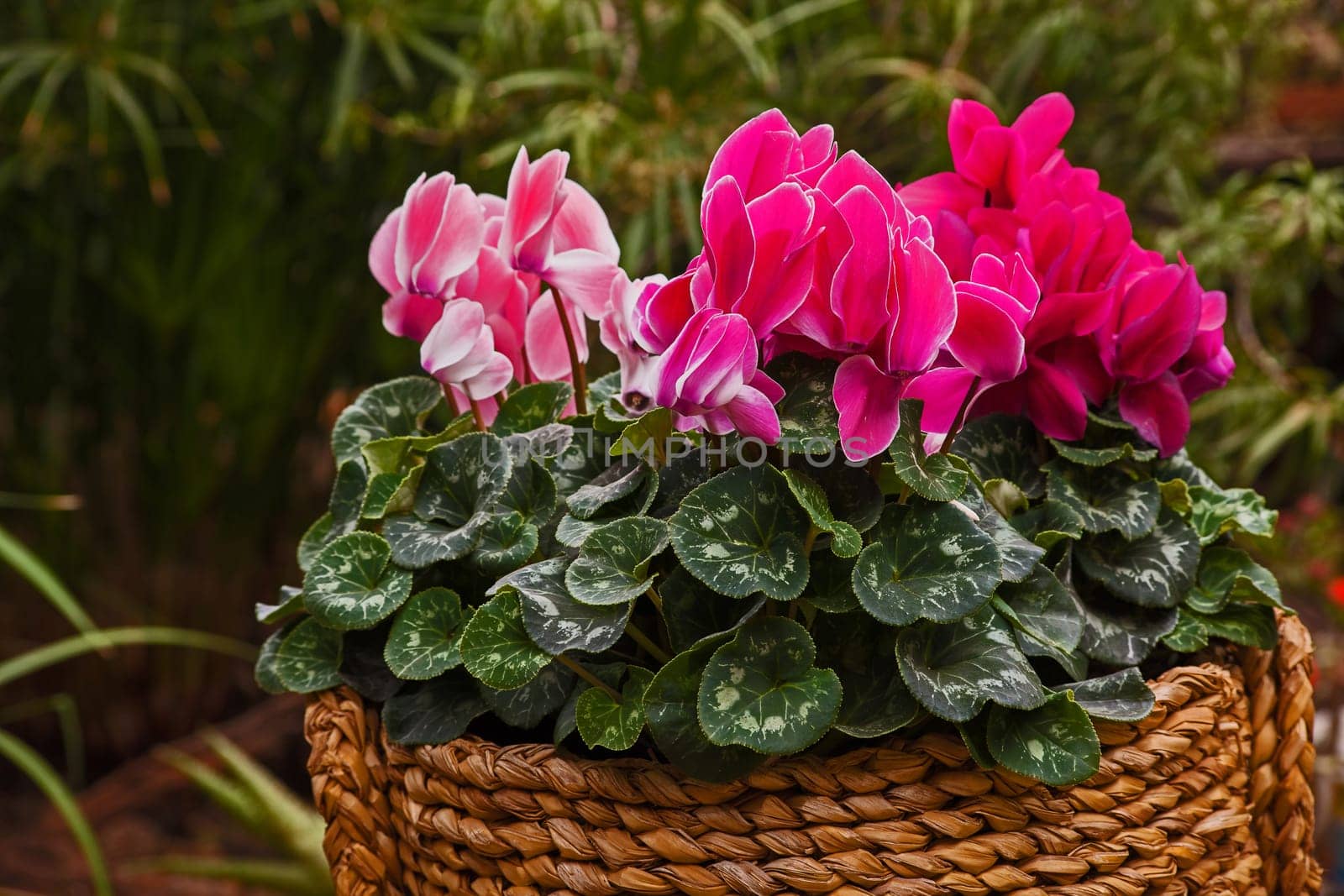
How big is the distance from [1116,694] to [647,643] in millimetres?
203

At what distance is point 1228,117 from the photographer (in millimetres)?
2387

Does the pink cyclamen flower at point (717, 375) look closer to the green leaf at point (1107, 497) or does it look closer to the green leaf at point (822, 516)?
the green leaf at point (822, 516)

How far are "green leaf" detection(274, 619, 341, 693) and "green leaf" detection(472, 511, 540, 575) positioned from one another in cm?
9

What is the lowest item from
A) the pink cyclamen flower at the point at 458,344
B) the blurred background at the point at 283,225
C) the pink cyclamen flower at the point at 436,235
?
the blurred background at the point at 283,225

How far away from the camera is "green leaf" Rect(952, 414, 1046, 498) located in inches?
23.7

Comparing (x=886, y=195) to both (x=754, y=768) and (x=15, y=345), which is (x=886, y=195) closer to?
(x=754, y=768)

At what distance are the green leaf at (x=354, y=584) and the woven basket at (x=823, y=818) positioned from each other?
5 centimetres

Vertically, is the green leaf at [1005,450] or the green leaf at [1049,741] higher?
the green leaf at [1005,450]

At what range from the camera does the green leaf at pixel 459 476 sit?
1.83 ft

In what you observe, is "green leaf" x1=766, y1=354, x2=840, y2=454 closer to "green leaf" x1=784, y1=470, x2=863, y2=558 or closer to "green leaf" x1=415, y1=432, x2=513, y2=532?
"green leaf" x1=784, y1=470, x2=863, y2=558

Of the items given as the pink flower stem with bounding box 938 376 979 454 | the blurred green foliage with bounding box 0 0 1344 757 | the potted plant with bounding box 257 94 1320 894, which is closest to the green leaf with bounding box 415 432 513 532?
the potted plant with bounding box 257 94 1320 894

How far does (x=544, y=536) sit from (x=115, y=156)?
1754 millimetres

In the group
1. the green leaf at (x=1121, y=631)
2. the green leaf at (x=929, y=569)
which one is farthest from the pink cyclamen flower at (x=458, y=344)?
the green leaf at (x=1121, y=631)

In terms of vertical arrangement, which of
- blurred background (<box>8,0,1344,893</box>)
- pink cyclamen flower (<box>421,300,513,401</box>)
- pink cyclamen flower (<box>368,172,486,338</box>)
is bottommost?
blurred background (<box>8,0,1344,893</box>)
